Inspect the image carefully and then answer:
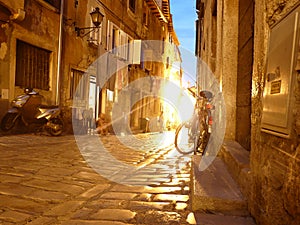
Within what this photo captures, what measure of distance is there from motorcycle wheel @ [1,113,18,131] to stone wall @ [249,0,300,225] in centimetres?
793

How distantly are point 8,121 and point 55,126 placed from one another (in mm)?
1400

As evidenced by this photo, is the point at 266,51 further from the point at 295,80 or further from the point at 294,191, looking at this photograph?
the point at 294,191

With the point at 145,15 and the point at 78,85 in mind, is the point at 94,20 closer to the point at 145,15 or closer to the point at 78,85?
the point at 78,85

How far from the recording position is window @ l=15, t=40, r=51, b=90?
9789 mm

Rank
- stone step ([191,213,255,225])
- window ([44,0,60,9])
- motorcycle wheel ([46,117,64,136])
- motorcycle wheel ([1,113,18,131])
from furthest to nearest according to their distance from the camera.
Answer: window ([44,0,60,9]) < motorcycle wheel ([46,117,64,136]) < motorcycle wheel ([1,113,18,131]) < stone step ([191,213,255,225])

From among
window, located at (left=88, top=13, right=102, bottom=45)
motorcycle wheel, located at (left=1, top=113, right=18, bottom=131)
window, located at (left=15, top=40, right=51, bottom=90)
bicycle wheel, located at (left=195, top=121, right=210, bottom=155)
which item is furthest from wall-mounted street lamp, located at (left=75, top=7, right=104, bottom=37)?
bicycle wheel, located at (left=195, top=121, right=210, bottom=155)

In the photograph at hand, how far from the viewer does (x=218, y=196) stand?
2.68 meters

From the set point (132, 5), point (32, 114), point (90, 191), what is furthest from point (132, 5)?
point (90, 191)

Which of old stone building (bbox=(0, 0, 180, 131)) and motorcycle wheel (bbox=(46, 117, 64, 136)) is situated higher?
old stone building (bbox=(0, 0, 180, 131))

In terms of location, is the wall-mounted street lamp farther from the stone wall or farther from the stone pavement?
the stone wall

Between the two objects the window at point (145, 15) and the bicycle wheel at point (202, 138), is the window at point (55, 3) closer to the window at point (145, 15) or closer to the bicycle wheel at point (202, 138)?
the bicycle wheel at point (202, 138)

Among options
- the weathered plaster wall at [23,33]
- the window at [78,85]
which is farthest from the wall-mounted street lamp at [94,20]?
the window at [78,85]

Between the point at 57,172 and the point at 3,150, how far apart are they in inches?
97.3

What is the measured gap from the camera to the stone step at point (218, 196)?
8.47ft
